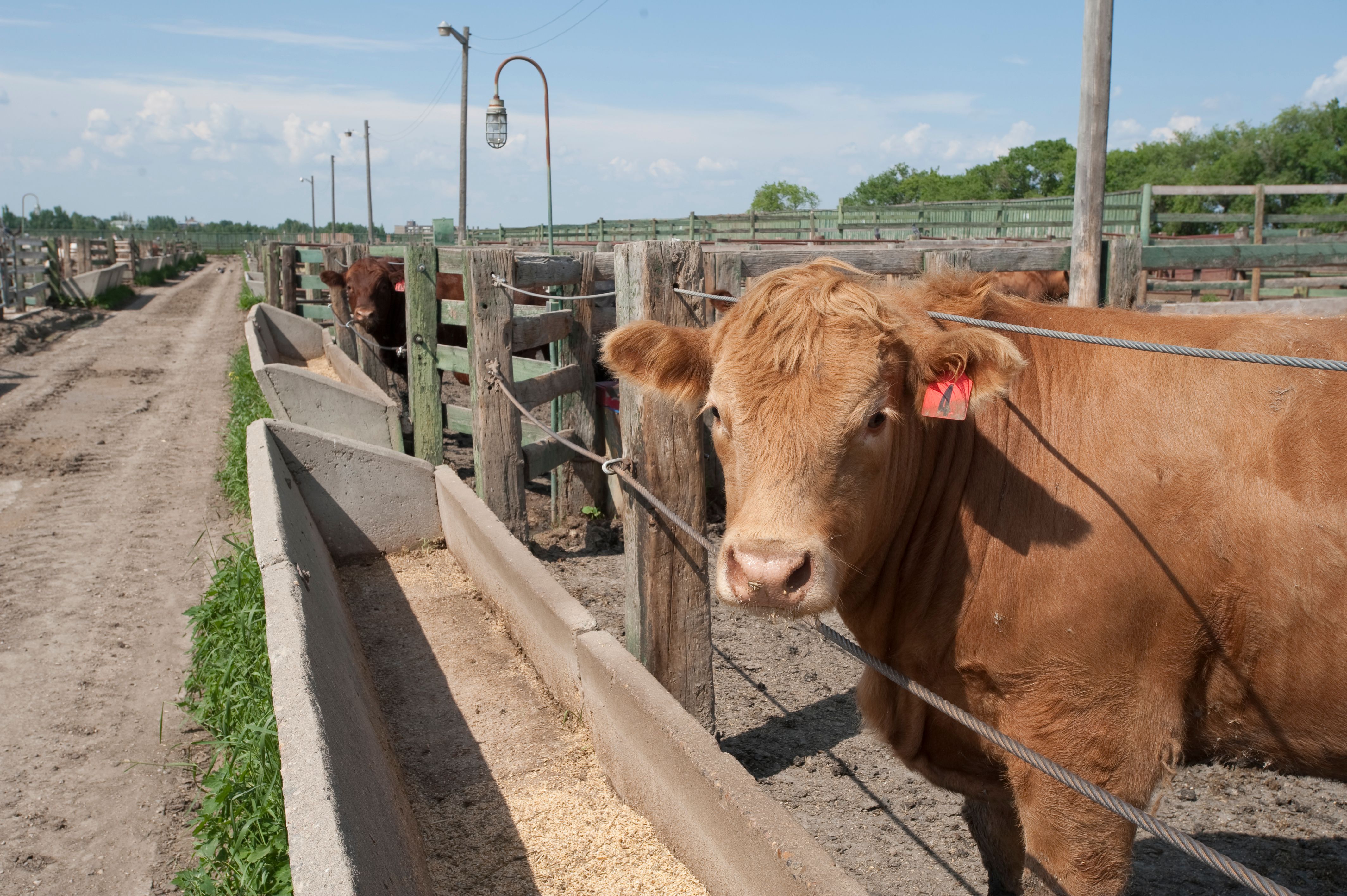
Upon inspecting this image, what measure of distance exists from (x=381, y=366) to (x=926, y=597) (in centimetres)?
906

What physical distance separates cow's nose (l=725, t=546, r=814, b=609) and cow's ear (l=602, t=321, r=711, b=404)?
690mm

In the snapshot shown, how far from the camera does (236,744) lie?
3.30m

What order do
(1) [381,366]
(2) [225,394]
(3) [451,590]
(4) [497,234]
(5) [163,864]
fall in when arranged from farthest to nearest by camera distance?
(4) [497,234]
(2) [225,394]
(1) [381,366]
(3) [451,590]
(5) [163,864]

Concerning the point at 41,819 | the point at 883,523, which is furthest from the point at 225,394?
the point at 883,523

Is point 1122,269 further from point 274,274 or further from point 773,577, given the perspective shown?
point 274,274

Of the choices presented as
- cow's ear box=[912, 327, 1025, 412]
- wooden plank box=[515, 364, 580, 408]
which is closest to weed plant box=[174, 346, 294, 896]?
wooden plank box=[515, 364, 580, 408]

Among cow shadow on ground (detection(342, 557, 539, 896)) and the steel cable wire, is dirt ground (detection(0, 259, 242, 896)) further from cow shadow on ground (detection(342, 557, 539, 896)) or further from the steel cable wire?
the steel cable wire

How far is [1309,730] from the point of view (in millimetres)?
2107

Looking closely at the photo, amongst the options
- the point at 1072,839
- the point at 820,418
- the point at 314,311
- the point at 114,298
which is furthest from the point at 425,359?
the point at 114,298

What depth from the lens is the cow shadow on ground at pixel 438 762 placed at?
9.73 ft

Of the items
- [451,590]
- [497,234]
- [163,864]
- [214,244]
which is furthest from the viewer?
[214,244]

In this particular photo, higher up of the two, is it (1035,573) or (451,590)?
(1035,573)

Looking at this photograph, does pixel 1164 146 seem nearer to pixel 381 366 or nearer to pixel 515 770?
pixel 381 366

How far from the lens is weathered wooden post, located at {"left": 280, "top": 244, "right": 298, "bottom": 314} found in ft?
56.4
